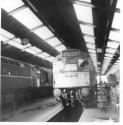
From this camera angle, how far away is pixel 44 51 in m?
10.0

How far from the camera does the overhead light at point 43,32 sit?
7.70 metres

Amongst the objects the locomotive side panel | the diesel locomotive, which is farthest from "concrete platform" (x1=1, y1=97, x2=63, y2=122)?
the locomotive side panel

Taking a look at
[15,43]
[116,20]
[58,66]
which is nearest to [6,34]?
[15,43]

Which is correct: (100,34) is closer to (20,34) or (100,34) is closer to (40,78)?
(20,34)

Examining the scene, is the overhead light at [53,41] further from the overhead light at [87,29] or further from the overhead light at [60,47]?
the overhead light at [87,29]

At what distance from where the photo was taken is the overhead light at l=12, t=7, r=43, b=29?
6307 millimetres

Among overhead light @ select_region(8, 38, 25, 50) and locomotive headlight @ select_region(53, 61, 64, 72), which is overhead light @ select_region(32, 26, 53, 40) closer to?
overhead light @ select_region(8, 38, 25, 50)

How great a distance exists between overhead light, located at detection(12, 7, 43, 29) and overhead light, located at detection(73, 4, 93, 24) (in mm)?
1355

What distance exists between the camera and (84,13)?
5930 millimetres

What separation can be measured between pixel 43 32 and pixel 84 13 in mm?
2461

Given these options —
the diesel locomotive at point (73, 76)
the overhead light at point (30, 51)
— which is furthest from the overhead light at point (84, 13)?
the overhead light at point (30, 51)

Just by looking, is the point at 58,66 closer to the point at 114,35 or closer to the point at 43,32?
the point at 43,32

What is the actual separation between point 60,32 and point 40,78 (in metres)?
5.56

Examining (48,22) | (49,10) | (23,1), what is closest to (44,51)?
(48,22)
